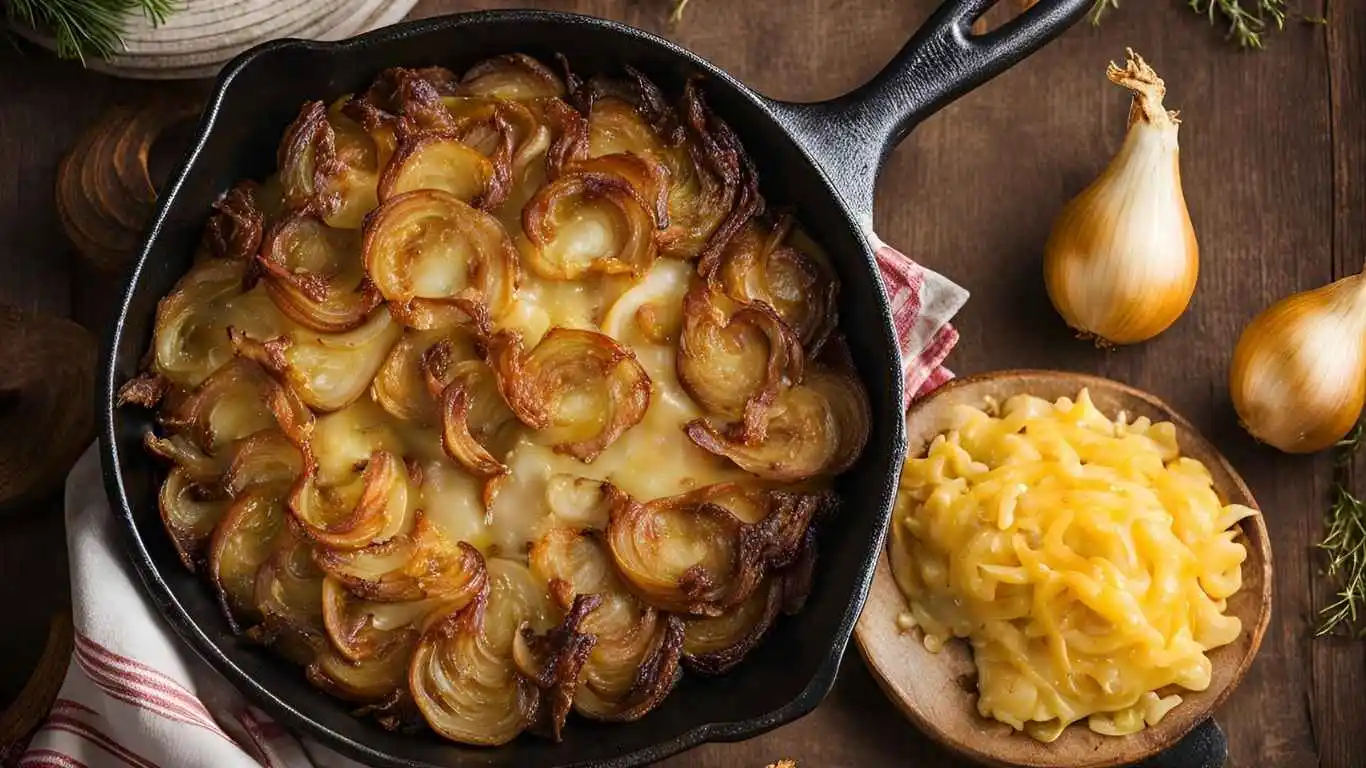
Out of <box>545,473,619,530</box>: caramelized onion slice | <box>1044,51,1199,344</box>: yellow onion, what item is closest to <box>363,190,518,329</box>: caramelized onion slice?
<box>545,473,619,530</box>: caramelized onion slice

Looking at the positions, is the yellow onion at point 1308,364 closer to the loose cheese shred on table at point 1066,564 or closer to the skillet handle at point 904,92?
the loose cheese shred on table at point 1066,564

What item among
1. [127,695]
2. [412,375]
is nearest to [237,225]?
[412,375]

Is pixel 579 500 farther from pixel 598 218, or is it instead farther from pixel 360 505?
pixel 598 218

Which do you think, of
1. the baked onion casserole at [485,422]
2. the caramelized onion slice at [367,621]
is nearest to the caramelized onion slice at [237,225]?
the baked onion casserole at [485,422]

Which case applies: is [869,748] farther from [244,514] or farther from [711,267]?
[244,514]

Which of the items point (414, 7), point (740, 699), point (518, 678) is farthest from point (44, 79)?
point (740, 699)

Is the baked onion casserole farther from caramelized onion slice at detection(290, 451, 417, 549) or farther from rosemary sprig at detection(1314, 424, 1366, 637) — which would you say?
rosemary sprig at detection(1314, 424, 1366, 637)
